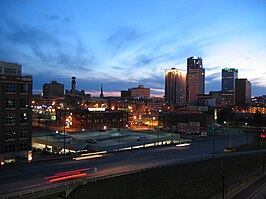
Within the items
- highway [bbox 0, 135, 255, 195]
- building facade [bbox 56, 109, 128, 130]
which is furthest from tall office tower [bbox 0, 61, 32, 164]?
building facade [bbox 56, 109, 128, 130]

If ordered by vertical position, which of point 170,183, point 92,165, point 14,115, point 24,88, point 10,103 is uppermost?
point 24,88

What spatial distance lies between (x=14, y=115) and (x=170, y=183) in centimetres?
3208

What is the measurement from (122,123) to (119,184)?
272 ft

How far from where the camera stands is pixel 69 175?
122 feet

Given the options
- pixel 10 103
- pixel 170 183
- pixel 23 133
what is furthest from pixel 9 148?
pixel 170 183

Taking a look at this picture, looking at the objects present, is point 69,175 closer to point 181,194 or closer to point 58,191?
point 58,191

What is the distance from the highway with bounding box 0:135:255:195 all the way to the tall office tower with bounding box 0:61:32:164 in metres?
9.21

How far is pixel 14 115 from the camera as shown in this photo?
167 ft

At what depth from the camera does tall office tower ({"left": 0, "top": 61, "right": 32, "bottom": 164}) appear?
49.2 m

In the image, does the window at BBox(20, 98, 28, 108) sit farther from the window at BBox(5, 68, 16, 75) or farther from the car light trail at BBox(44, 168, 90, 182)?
the car light trail at BBox(44, 168, 90, 182)

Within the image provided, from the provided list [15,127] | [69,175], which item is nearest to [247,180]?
[69,175]

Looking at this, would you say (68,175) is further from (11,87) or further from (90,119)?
→ (90,119)

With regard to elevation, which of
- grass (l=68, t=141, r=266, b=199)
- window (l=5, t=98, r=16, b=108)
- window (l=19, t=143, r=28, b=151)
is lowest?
grass (l=68, t=141, r=266, b=199)

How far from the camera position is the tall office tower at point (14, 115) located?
4916cm
